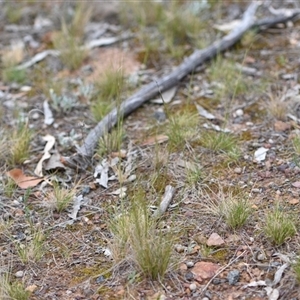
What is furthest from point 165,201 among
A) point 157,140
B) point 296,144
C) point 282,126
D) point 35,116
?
point 35,116

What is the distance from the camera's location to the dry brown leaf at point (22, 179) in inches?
113

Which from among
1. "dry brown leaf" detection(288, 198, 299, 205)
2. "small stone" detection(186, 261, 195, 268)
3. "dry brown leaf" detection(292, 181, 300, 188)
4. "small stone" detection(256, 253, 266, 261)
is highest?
"small stone" detection(186, 261, 195, 268)

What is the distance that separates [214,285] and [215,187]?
0.57 m

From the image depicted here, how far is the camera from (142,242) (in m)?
2.25

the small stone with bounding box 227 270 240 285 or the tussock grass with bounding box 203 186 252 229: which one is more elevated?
the tussock grass with bounding box 203 186 252 229

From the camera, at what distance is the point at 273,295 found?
7.14 feet

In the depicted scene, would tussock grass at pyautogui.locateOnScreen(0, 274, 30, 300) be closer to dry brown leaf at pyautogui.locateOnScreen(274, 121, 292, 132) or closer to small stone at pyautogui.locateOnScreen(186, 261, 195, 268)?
small stone at pyautogui.locateOnScreen(186, 261, 195, 268)

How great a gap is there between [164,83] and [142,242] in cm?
142

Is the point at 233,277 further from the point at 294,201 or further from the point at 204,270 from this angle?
the point at 294,201

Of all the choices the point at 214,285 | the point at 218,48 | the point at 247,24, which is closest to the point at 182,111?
the point at 218,48

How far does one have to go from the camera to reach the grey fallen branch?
9.86 ft

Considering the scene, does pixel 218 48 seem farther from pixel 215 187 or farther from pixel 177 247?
pixel 177 247

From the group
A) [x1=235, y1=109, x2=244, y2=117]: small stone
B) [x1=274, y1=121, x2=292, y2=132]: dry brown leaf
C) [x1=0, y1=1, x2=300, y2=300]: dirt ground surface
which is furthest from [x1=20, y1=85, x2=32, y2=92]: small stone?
[x1=274, y1=121, x2=292, y2=132]: dry brown leaf

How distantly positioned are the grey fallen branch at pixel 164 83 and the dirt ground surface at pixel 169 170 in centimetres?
5
